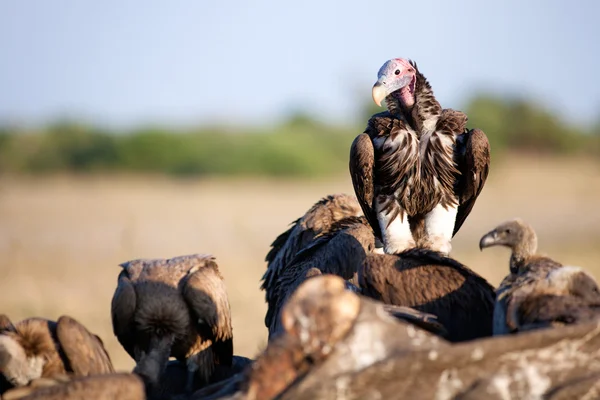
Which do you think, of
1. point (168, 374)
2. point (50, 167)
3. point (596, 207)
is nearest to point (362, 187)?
point (168, 374)

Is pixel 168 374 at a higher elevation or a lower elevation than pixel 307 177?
lower

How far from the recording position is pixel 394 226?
22.0 ft

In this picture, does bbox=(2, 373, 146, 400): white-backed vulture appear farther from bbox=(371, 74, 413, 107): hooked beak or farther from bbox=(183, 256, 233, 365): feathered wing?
bbox=(371, 74, 413, 107): hooked beak

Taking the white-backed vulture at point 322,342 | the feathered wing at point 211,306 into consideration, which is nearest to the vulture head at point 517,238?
the white-backed vulture at point 322,342

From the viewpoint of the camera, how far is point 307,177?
38406mm

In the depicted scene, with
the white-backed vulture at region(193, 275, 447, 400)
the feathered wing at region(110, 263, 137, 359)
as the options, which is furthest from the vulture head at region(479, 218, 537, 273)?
the feathered wing at region(110, 263, 137, 359)

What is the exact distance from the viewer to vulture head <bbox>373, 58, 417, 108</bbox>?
21.7 feet

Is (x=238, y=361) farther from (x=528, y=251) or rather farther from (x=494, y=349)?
(x=494, y=349)

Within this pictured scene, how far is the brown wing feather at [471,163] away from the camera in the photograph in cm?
630

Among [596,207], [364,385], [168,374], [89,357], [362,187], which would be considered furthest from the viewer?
[596,207]

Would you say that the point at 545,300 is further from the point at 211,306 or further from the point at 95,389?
the point at 211,306

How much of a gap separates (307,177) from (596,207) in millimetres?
12170

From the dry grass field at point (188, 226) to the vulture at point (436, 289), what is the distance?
6897 millimetres

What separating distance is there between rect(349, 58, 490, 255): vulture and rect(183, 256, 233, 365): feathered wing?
1401mm
